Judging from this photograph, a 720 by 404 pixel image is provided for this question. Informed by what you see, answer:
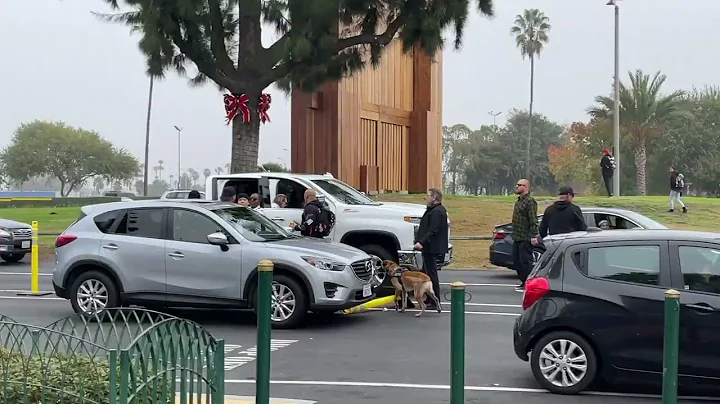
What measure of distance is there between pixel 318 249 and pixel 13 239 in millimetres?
12722

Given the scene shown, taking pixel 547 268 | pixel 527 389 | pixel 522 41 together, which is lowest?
pixel 527 389

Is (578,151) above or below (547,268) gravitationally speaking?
above

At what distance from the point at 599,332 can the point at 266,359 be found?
144 inches

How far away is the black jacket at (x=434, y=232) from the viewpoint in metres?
12.8

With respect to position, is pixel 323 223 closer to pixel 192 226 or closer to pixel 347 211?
pixel 347 211

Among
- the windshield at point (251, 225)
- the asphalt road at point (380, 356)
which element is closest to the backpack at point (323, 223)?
the windshield at point (251, 225)

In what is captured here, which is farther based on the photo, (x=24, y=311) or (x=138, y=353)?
(x=24, y=311)

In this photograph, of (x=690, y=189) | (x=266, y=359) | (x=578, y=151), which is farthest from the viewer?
(x=578, y=151)

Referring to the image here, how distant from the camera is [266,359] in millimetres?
5441

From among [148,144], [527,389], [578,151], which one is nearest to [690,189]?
[578,151]

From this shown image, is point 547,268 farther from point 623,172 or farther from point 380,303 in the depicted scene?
point 623,172

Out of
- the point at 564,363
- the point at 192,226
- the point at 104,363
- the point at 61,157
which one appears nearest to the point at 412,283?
the point at 192,226

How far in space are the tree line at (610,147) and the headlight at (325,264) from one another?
37280 mm

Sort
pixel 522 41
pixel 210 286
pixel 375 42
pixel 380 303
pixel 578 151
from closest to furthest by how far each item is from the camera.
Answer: pixel 210 286, pixel 380 303, pixel 375 42, pixel 578 151, pixel 522 41
